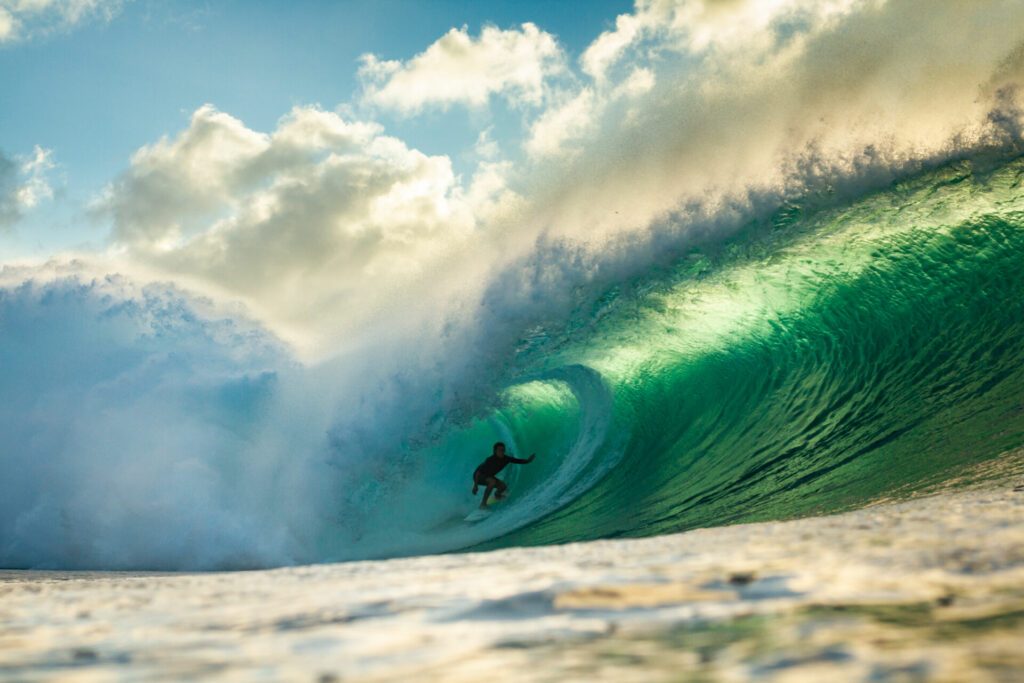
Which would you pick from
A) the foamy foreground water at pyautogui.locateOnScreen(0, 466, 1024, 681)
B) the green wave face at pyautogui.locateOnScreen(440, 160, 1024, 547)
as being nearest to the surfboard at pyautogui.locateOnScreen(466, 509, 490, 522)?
the green wave face at pyautogui.locateOnScreen(440, 160, 1024, 547)

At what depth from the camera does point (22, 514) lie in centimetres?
855

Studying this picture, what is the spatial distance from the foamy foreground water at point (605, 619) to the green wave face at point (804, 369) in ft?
11.3

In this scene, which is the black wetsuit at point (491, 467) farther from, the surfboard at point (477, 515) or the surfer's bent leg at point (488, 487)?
the surfboard at point (477, 515)

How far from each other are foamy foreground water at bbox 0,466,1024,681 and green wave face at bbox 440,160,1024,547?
344cm

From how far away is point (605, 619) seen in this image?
1.38m

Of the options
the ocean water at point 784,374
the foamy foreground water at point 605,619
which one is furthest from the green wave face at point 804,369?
the foamy foreground water at point 605,619

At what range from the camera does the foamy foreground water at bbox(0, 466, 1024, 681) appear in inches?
42.7

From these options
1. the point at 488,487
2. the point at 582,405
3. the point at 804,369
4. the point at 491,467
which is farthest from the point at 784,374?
the point at 488,487

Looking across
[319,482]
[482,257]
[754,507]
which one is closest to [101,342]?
[319,482]

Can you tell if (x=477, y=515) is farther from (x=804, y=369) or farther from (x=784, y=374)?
(x=804, y=369)

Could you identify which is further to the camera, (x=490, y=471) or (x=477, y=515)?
(x=490, y=471)

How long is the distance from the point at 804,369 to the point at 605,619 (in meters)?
7.04

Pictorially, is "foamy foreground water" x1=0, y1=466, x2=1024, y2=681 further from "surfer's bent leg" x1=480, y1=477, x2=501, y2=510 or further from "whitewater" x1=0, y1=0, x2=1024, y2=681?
"surfer's bent leg" x1=480, y1=477, x2=501, y2=510

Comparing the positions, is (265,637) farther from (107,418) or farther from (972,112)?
(107,418)
